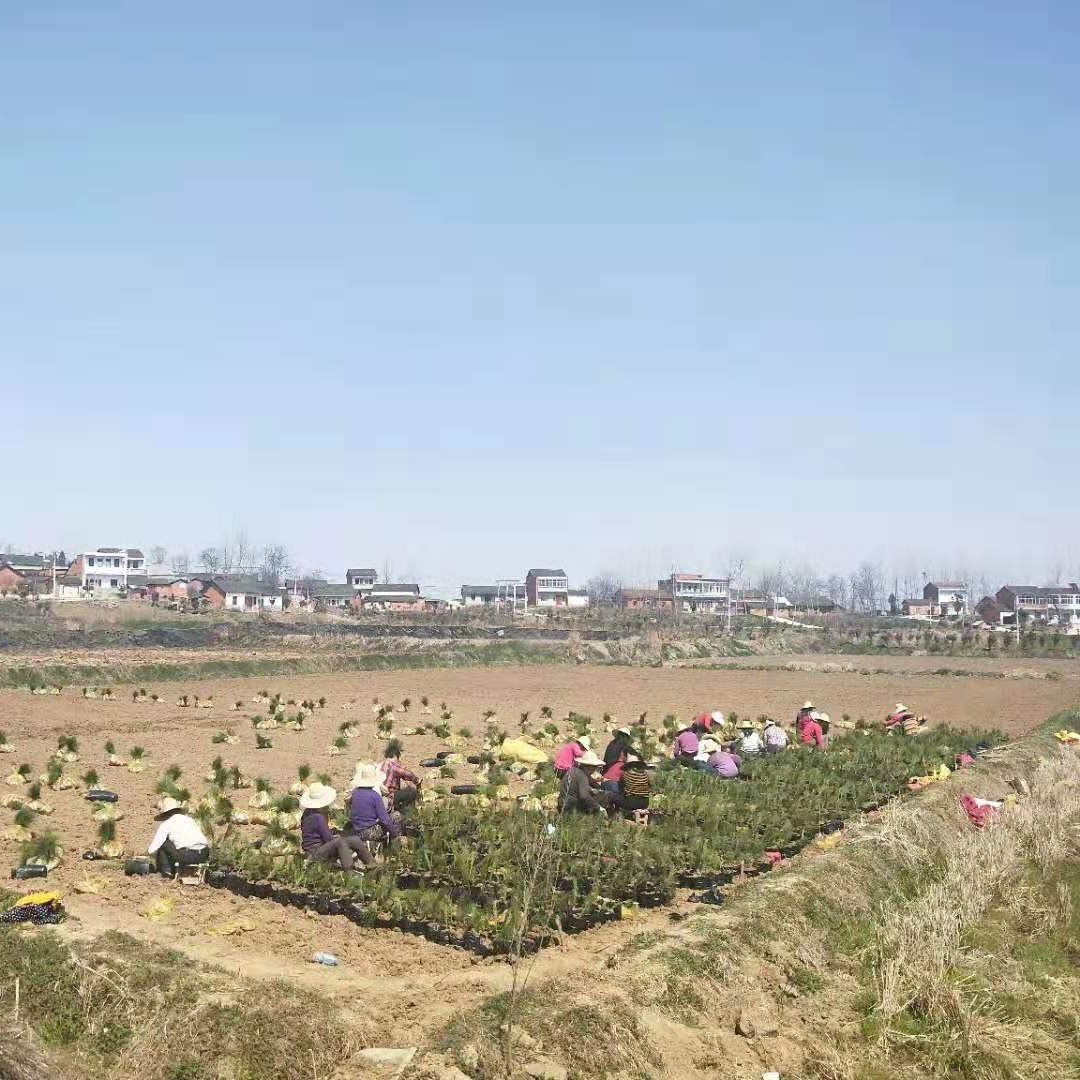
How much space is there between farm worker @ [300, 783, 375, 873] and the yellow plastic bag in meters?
8.31

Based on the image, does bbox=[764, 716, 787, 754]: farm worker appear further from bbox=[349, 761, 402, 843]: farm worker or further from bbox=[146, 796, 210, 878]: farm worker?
bbox=[146, 796, 210, 878]: farm worker

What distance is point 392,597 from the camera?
12825 cm

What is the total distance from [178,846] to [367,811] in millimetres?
2005

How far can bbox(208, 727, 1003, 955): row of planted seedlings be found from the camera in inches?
411

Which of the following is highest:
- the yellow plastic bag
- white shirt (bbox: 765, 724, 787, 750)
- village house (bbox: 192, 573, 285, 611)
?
village house (bbox: 192, 573, 285, 611)

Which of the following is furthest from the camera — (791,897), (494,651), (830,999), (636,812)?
(494,651)

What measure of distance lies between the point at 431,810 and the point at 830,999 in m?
6.10

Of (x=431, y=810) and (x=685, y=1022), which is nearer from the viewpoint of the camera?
(x=685, y=1022)

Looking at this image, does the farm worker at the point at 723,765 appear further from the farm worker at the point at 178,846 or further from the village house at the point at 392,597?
the village house at the point at 392,597

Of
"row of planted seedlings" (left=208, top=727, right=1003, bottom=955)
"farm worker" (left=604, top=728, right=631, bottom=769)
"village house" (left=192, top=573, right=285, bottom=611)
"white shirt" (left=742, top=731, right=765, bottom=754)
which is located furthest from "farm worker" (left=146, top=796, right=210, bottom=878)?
"village house" (left=192, top=573, right=285, bottom=611)

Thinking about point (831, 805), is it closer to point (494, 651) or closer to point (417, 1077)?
point (417, 1077)

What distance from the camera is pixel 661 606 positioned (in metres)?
135

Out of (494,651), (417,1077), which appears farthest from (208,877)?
(494,651)

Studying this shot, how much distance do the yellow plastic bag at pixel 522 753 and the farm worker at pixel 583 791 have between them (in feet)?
16.7
